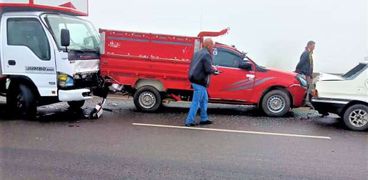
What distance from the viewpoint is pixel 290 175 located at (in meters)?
5.33

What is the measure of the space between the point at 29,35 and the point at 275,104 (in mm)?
5171

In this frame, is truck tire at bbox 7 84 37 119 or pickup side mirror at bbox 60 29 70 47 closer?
pickup side mirror at bbox 60 29 70 47

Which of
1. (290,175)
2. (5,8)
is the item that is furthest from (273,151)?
(5,8)

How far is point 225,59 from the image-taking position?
9289 mm

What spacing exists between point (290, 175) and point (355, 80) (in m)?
3.53

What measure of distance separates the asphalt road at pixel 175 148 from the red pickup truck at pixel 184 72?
45 centimetres

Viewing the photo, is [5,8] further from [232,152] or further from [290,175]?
[290,175]

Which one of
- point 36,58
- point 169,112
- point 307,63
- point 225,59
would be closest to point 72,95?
point 36,58

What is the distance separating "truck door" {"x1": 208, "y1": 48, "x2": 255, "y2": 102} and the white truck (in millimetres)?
2768

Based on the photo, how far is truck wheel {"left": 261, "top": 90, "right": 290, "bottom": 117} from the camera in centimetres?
921

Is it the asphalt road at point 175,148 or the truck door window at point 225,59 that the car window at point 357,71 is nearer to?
the asphalt road at point 175,148

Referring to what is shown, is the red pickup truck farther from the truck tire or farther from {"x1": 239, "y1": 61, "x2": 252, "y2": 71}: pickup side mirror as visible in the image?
the truck tire

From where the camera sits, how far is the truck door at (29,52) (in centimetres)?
812

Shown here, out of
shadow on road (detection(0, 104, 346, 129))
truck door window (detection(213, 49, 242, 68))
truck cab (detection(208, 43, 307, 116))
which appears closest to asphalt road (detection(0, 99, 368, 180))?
shadow on road (detection(0, 104, 346, 129))
